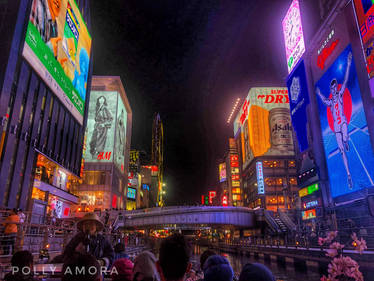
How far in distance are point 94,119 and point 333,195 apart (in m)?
57.4

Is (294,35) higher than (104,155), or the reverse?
(294,35)

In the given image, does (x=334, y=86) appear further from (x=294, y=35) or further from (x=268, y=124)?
(x=268, y=124)

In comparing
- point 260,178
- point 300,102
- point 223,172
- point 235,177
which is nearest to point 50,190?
point 300,102

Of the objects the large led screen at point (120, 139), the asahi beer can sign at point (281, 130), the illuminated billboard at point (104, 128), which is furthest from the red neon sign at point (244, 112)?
the illuminated billboard at point (104, 128)

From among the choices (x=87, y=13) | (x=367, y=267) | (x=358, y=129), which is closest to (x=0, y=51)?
(x=87, y=13)

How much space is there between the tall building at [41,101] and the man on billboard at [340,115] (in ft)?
117

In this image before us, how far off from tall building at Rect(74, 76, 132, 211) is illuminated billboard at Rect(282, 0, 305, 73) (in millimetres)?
44490

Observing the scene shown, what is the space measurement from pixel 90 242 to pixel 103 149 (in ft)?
224

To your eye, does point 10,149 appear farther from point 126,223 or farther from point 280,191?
point 280,191

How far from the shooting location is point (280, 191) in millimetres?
80312

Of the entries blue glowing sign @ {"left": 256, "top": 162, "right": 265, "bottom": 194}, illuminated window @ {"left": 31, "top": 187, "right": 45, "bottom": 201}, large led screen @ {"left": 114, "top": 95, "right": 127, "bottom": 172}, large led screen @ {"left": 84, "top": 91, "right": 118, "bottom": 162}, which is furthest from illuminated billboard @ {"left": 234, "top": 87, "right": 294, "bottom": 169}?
illuminated window @ {"left": 31, "top": 187, "right": 45, "bottom": 201}


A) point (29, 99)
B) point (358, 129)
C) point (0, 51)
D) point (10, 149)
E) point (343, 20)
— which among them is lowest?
point (10, 149)

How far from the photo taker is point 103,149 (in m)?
71.2

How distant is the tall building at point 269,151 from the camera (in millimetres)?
79125
